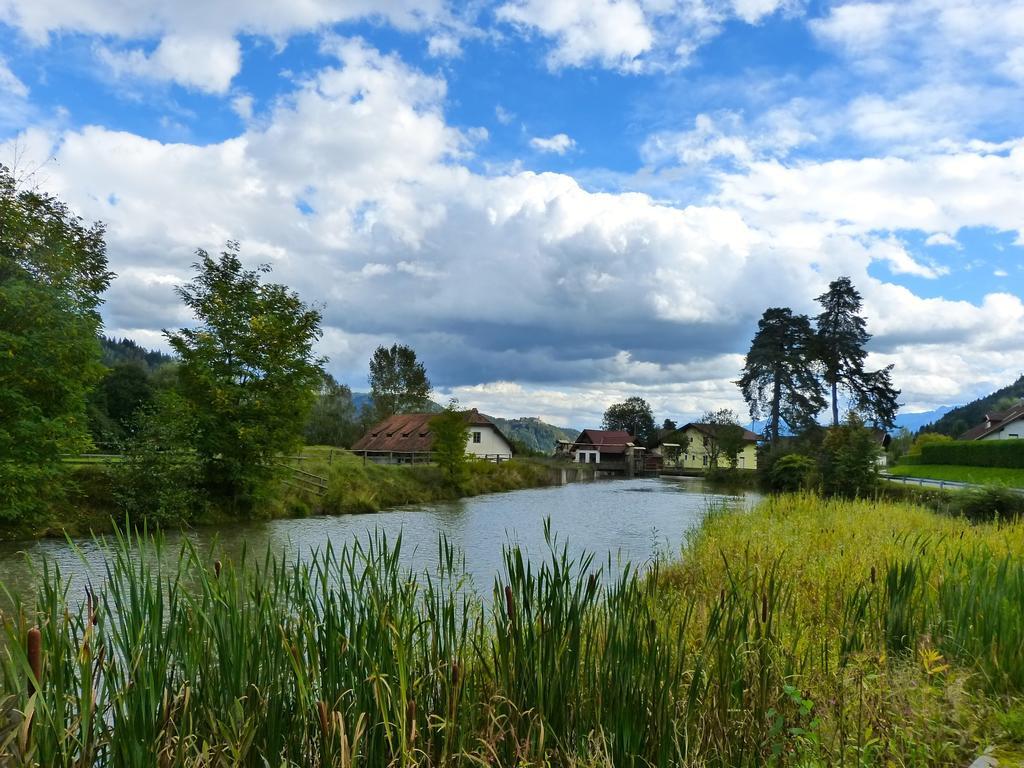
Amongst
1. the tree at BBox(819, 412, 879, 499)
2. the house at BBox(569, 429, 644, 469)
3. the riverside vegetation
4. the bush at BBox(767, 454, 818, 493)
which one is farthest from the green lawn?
the house at BBox(569, 429, 644, 469)

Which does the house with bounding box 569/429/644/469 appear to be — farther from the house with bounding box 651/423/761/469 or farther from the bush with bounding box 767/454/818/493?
the bush with bounding box 767/454/818/493

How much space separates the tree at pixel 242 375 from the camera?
23.5 meters

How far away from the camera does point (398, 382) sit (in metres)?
76.0

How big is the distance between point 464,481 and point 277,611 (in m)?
34.8

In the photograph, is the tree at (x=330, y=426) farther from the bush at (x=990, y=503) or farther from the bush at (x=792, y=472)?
the bush at (x=990, y=503)

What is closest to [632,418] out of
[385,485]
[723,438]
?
[723,438]

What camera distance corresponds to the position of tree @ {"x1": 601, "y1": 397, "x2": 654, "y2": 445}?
106250 mm

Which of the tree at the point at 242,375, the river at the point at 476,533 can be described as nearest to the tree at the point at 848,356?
the river at the point at 476,533

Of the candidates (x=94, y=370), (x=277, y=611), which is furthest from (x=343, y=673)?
(x=94, y=370)

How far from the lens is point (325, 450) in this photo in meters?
48.8

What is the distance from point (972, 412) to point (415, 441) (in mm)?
102396

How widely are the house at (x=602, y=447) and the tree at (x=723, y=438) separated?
9.72 meters

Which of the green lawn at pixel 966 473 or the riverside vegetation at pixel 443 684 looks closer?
the riverside vegetation at pixel 443 684

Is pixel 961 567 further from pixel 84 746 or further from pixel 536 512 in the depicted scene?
pixel 536 512
